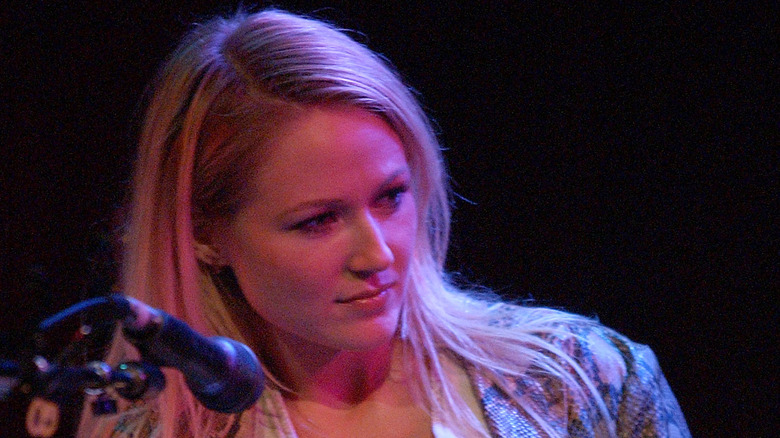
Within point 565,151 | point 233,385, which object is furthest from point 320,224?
point 565,151

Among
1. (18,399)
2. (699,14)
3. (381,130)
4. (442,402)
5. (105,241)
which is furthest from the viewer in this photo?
(105,241)

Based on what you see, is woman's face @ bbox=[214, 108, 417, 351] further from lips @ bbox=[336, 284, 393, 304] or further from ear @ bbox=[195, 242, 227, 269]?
ear @ bbox=[195, 242, 227, 269]

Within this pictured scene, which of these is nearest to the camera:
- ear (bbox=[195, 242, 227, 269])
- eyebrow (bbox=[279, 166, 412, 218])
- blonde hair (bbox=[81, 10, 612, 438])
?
eyebrow (bbox=[279, 166, 412, 218])

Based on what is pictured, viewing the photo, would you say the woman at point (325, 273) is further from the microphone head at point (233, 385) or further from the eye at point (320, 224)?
the microphone head at point (233, 385)

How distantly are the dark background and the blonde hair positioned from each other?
478 mm

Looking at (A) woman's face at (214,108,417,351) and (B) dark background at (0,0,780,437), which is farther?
(B) dark background at (0,0,780,437)

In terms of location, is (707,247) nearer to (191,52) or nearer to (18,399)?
(191,52)

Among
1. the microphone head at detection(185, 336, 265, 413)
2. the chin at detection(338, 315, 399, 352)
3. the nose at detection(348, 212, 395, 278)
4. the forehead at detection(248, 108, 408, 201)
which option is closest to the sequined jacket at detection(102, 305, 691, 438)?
the chin at detection(338, 315, 399, 352)

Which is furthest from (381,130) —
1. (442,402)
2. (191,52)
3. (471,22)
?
(471,22)

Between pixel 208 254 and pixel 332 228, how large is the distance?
365 millimetres

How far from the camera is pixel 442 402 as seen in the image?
1.61 m

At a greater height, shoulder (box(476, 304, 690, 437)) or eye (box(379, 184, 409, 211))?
eye (box(379, 184, 409, 211))

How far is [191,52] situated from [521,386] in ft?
3.34

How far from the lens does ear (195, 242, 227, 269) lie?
5.30 ft
